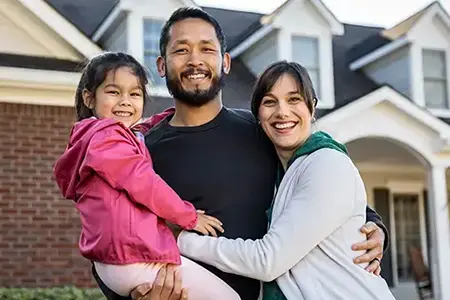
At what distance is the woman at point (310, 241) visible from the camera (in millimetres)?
2283

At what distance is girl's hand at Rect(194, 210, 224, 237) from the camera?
8.19 ft

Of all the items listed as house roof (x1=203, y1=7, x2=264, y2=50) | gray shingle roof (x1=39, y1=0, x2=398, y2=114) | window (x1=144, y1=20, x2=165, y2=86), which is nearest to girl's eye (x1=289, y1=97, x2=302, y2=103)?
gray shingle roof (x1=39, y1=0, x2=398, y2=114)

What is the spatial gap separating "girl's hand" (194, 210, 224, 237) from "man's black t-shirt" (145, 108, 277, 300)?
7 centimetres

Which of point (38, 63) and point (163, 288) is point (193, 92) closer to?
point (163, 288)

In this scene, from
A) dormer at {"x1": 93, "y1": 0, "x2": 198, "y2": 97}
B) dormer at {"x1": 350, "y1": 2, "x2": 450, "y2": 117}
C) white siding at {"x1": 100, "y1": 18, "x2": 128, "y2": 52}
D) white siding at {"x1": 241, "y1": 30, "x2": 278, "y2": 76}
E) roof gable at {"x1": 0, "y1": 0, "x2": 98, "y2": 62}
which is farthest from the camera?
dormer at {"x1": 350, "y1": 2, "x2": 450, "y2": 117}

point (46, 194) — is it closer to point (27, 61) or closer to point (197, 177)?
point (27, 61)


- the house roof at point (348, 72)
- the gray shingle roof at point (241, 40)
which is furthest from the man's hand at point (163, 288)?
the house roof at point (348, 72)

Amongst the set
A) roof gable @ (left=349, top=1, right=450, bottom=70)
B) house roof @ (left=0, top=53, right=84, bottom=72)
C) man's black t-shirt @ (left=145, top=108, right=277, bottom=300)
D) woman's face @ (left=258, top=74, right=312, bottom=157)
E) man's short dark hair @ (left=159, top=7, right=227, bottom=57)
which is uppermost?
roof gable @ (left=349, top=1, right=450, bottom=70)

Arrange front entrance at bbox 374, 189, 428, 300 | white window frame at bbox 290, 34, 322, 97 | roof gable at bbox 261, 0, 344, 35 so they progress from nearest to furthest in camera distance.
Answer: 1. roof gable at bbox 261, 0, 344, 35
2. white window frame at bbox 290, 34, 322, 97
3. front entrance at bbox 374, 189, 428, 300

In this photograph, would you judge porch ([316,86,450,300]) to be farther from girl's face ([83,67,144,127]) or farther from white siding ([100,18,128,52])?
girl's face ([83,67,144,127])

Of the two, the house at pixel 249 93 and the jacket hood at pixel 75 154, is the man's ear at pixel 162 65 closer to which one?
the jacket hood at pixel 75 154

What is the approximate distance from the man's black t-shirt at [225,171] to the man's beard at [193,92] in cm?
11

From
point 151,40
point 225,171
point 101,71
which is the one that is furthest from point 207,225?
point 151,40

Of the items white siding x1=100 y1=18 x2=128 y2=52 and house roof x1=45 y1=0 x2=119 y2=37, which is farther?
house roof x1=45 y1=0 x2=119 y2=37
